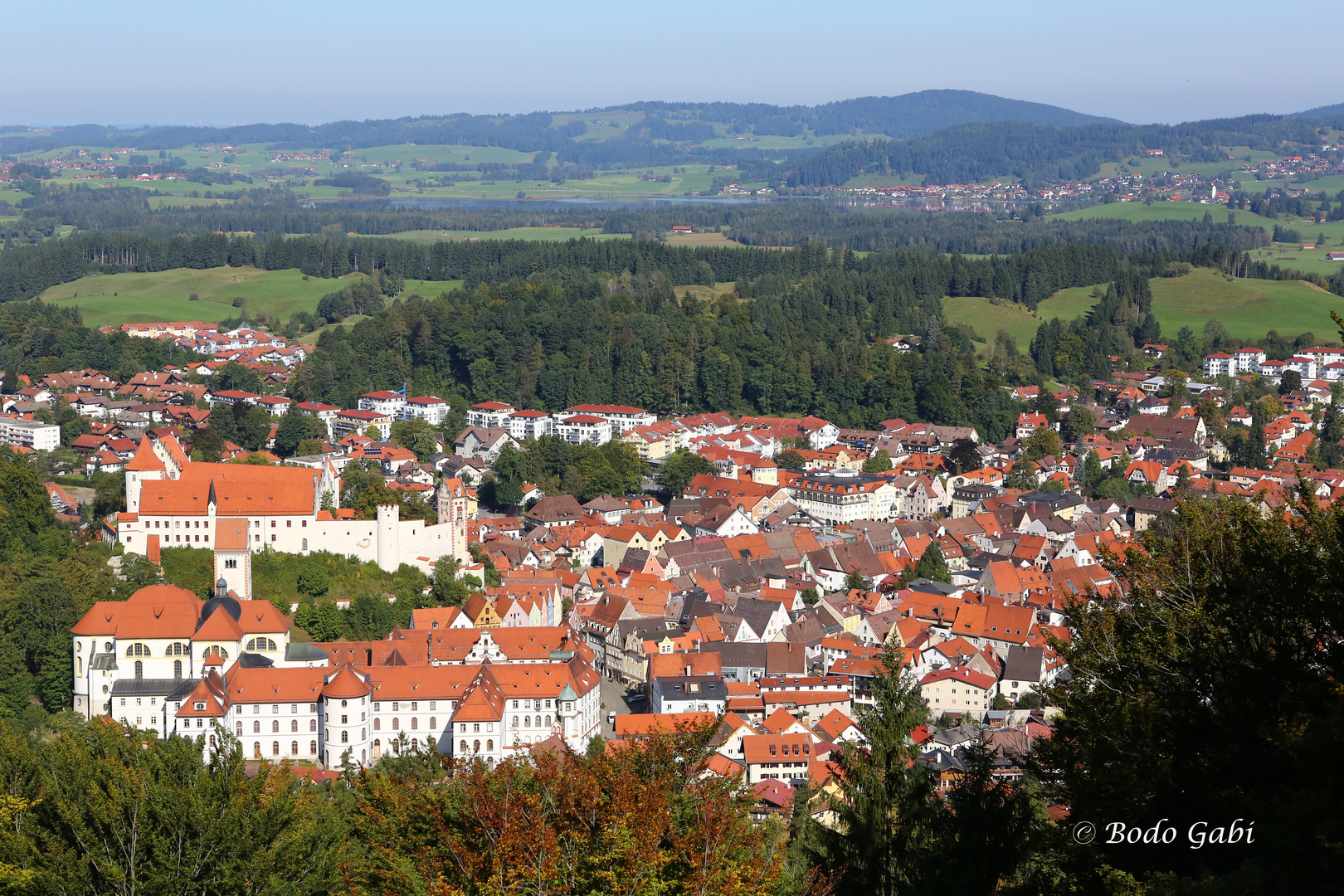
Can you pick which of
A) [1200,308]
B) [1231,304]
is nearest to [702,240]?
[1200,308]

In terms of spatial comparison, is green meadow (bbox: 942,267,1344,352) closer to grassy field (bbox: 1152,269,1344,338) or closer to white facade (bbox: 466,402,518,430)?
grassy field (bbox: 1152,269,1344,338)

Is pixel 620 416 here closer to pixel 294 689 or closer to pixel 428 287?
pixel 428 287

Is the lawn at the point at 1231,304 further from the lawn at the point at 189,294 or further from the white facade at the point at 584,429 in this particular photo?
the lawn at the point at 189,294

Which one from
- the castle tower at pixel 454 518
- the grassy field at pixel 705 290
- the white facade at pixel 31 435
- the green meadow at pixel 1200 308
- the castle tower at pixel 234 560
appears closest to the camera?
the castle tower at pixel 234 560

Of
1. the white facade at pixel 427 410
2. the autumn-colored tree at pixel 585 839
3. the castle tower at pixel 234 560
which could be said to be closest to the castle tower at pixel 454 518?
the castle tower at pixel 234 560

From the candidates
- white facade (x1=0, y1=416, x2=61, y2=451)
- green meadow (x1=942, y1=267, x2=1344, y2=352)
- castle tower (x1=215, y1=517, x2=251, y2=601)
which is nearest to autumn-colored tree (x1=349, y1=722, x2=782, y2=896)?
castle tower (x1=215, y1=517, x2=251, y2=601)
